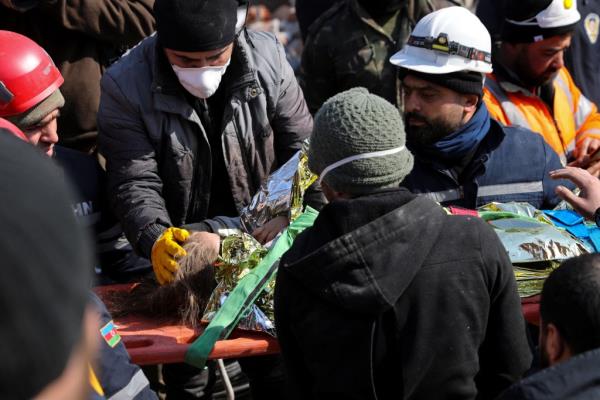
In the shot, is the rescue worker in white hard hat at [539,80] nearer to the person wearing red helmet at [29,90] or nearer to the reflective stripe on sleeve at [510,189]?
the reflective stripe on sleeve at [510,189]

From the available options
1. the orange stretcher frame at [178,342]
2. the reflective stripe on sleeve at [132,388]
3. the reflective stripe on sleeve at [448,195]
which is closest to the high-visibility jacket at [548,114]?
the reflective stripe on sleeve at [448,195]

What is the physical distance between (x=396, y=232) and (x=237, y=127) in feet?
5.01

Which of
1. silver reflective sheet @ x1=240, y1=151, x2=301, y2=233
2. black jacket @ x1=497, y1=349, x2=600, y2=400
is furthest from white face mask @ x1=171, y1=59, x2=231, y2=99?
black jacket @ x1=497, y1=349, x2=600, y2=400

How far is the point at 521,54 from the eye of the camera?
14.8 ft

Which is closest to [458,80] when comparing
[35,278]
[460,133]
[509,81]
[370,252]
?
[460,133]

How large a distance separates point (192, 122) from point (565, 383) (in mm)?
2248

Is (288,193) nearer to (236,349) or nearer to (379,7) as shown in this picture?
(236,349)

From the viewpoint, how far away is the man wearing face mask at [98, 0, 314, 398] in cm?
354

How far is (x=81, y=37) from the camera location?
14.1 feet

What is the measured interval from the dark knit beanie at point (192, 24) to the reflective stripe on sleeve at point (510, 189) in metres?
1.21

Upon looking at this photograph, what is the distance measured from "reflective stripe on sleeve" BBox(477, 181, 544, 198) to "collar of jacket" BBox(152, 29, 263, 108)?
101cm

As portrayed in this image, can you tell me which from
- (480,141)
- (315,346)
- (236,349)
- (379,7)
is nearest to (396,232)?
(315,346)

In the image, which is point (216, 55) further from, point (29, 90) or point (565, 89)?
point (565, 89)

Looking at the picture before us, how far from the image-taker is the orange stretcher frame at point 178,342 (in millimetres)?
3084
